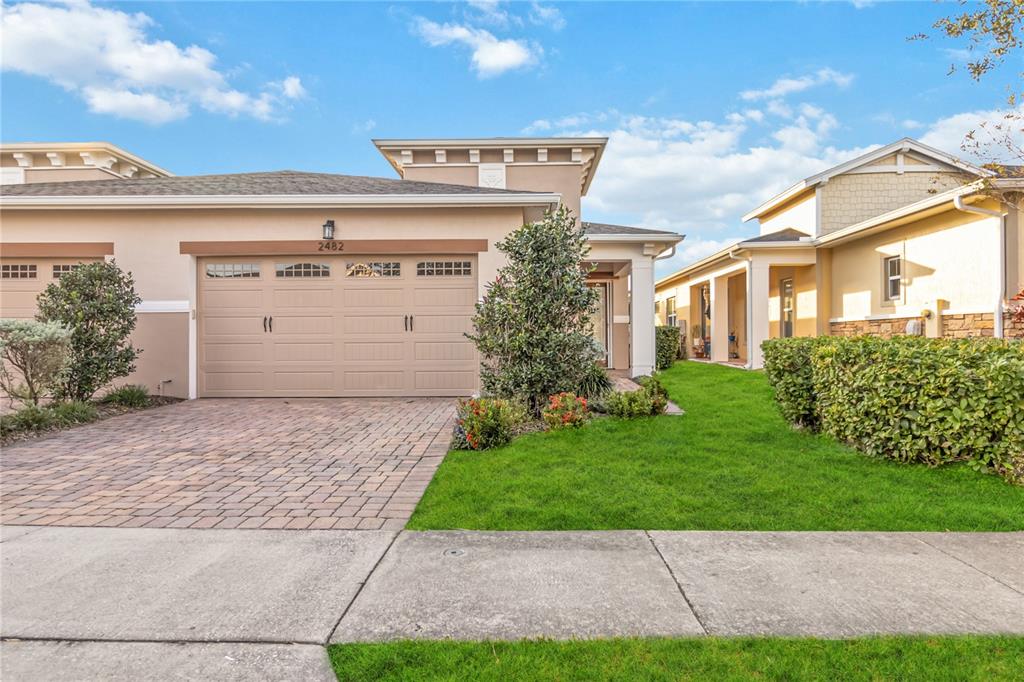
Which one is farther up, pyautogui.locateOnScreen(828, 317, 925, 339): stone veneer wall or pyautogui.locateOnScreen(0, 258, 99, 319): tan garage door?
pyautogui.locateOnScreen(0, 258, 99, 319): tan garage door

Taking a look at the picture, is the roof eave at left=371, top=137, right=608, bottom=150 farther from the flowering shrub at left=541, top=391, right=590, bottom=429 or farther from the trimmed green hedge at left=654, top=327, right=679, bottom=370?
the flowering shrub at left=541, top=391, right=590, bottom=429

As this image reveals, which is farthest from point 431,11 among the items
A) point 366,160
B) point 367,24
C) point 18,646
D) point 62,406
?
point 18,646

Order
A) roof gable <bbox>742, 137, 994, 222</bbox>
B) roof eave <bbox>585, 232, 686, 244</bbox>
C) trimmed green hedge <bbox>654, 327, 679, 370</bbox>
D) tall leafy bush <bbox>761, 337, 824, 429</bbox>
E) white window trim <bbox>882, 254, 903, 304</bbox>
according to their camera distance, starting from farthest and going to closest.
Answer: trimmed green hedge <bbox>654, 327, 679, 370</bbox> < roof gable <bbox>742, 137, 994, 222</bbox> < roof eave <bbox>585, 232, 686, 244</bbox> < white window trim <bbox>882, 254, 903, 304</bbox> < tall leafy bush <bbox>761, 337, 824, 429</bbox>

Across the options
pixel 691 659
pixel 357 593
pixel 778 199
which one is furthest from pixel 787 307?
pixel 357 593

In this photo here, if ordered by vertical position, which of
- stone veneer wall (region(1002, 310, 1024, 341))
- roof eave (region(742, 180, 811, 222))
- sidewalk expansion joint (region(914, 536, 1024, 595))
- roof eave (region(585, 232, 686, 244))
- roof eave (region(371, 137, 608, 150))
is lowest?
sidewalk expansion joint (region(914, 536, 1024, 595))

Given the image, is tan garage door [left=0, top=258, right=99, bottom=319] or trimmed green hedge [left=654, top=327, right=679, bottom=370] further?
trimmed green hedge [left=654, top=327, right=679, bottom=370]

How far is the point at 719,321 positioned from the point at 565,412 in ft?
40.4

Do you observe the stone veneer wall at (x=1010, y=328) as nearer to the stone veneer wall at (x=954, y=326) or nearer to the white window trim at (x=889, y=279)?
the stone veneer wall at (x=954, y=326)

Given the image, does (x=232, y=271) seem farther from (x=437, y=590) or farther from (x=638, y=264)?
(x=437, y=590)

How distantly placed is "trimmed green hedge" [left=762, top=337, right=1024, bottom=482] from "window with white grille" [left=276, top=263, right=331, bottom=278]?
837 centimetres

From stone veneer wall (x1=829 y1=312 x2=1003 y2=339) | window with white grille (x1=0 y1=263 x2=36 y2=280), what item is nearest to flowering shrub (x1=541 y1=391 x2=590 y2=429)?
stone veneer wall (x1=829 y1=312 x2=1003 y2=339)

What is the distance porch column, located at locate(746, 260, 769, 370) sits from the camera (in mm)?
14492

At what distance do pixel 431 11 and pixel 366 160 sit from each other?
6.29 m

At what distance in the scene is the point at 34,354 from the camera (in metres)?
7.75
